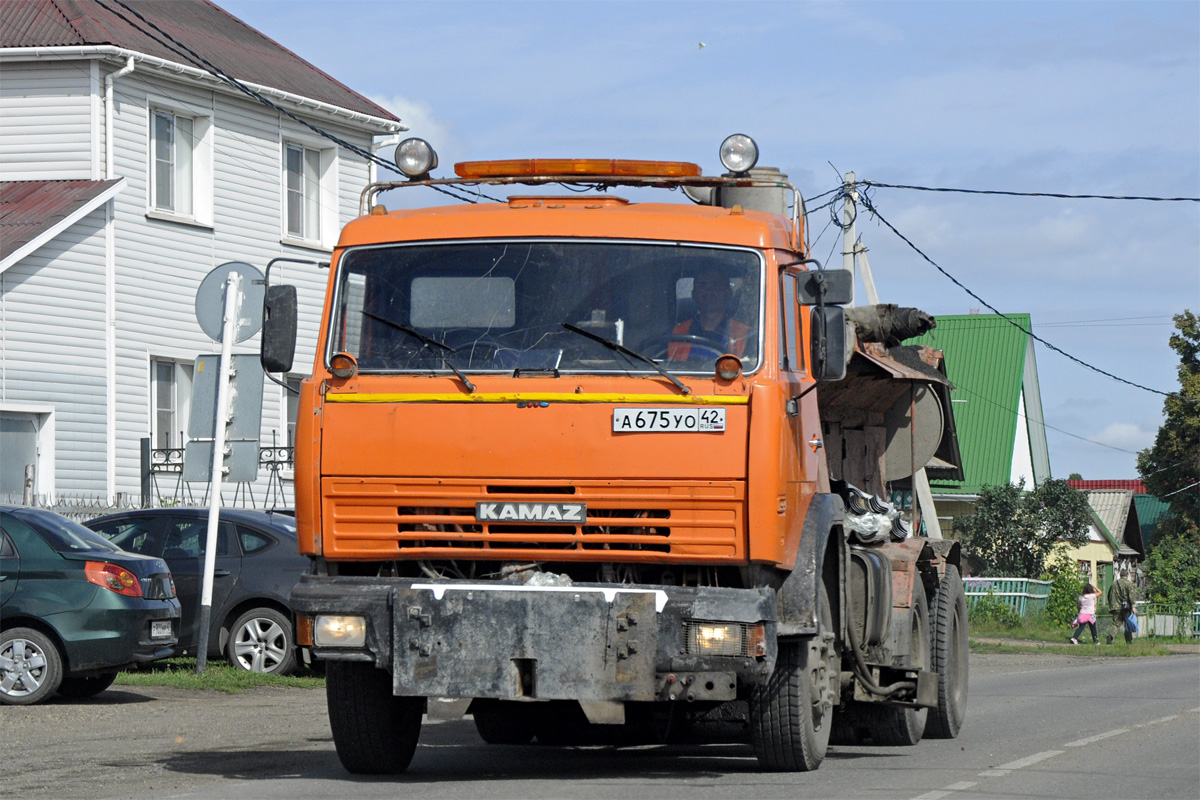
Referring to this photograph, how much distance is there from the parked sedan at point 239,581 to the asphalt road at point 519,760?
36.4 inches

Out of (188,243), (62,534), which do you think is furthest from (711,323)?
(188,243)

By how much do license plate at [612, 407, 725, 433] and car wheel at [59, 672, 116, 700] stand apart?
23.7 feet

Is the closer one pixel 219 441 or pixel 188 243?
pixel 219 441

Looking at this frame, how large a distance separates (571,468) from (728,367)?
905 mm

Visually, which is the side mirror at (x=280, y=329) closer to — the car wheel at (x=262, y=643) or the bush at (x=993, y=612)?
the car wheel at (x=262, y=643)

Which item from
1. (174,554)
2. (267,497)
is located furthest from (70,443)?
(174,554)

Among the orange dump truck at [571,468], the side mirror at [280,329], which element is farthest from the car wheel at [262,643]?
the side mirror at [280,329]

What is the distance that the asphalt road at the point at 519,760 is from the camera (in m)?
8.45

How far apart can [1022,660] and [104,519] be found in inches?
572

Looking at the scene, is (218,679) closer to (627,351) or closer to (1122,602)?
(627,351)

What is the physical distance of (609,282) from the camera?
334 inches

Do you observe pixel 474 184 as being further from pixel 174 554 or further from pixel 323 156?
pixel 323 156

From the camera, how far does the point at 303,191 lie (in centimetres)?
2797

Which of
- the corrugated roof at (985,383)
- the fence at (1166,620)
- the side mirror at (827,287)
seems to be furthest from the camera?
the corrugated roof at (985,383)
